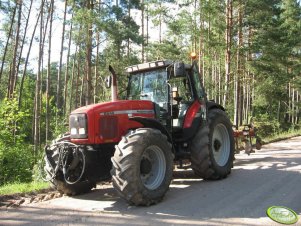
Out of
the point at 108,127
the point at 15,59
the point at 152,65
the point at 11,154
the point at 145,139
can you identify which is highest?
the point at 15,59

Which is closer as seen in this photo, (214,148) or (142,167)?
(142,167)

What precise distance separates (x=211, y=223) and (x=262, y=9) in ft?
56.5

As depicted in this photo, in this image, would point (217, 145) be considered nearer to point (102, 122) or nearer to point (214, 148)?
point (214, 148)

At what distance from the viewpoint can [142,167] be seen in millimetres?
5957

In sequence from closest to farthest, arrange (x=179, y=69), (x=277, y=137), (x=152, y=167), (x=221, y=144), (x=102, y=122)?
(x=102, y=122), (x=152, y=167), (x=179, y=69), (x=221, y=144), (x=277, y=137)

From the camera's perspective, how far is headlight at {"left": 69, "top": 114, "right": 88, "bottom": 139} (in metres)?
6.01

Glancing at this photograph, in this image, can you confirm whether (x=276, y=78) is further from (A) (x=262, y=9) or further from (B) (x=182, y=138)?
(B) (x=182, y=138)

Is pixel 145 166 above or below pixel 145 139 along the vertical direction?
below

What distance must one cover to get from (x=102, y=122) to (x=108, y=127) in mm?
146

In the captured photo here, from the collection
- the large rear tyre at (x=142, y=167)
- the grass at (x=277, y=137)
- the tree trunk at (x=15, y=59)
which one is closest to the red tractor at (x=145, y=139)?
the large rear tyre at (x=142, y=167)

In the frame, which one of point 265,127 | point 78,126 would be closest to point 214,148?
point 78,126

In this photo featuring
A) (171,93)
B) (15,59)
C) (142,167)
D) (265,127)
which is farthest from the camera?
(265,127)

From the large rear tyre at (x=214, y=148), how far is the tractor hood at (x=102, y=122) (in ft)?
4.90

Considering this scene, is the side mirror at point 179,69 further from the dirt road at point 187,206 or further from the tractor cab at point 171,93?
the dirt road at point 187,206
